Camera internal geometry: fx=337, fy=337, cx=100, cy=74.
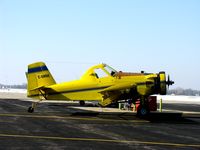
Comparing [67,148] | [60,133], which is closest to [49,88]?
[60,133]

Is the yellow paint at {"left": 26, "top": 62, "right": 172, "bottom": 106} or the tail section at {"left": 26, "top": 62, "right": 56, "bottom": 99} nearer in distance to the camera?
the yellow paint at {"left": 26, "top": 62, "right": 172, "bottom": 106}

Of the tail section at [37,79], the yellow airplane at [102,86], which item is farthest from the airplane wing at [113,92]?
the tail section at [37,79]

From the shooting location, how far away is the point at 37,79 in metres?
24.3

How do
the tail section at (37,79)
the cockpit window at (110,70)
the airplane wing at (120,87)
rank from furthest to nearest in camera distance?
1. the tail section at (37,79)
2. the cockpit window at (110,70)
3. the airplane wing at (120,87)

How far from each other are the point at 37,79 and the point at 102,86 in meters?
4.84

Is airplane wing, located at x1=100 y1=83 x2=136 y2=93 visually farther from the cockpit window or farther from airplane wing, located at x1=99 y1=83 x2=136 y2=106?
the cockpit window

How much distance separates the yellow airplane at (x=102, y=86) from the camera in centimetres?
2225

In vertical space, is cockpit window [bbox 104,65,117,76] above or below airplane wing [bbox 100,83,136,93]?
above

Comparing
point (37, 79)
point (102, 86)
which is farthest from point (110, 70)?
point (37, 79)

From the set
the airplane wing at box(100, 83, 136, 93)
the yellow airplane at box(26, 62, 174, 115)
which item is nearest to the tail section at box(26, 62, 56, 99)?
the yellow airplane at box(26, 62, 174, 115)

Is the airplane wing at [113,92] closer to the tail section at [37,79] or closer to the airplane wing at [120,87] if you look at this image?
the airplane wing at [120,87]

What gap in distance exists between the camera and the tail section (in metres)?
24.1

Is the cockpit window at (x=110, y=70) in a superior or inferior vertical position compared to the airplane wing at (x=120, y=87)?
superior

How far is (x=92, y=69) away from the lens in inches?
934
